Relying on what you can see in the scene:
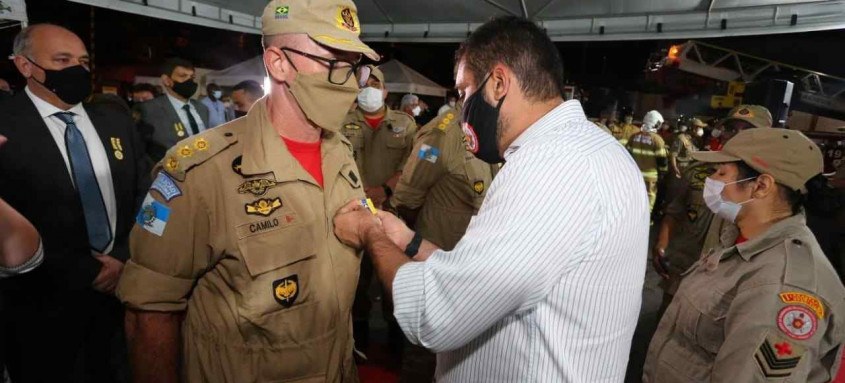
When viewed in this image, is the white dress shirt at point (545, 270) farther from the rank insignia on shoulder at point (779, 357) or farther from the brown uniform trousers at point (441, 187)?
the brown uniform trousers at point (441, 187)

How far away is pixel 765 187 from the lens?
86.3 inches

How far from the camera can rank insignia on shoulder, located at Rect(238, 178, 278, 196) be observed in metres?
1.61

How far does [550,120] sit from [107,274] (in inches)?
97.0

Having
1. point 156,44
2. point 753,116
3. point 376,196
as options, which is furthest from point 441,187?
point 156,44

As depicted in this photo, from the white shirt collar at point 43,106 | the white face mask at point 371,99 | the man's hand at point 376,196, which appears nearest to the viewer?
the white shirt collar at point 43,106

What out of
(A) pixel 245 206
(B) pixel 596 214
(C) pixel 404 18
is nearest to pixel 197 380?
(A) pixel 245 206

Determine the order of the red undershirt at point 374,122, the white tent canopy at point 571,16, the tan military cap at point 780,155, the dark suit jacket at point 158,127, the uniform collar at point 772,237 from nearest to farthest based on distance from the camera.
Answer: the uniform collar at point 772,237, the tan military cap at point 780,155, the dark suit jacket at point 158,127, the white tent canopy at point 571,16, the red undershirt at point 374,122

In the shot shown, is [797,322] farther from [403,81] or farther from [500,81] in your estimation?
[403,81]

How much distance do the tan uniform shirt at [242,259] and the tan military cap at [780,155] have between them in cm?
207

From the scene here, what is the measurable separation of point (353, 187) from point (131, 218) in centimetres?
184

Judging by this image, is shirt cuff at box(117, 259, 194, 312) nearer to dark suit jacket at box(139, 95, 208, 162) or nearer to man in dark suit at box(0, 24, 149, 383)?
man in dark suit at box(0, 24, 149, 383)

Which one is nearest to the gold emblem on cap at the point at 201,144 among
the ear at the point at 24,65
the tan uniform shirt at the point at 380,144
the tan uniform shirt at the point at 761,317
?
the ear at the point at 24,65

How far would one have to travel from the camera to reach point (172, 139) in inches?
181

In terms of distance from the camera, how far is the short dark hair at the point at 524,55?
1460 mm
